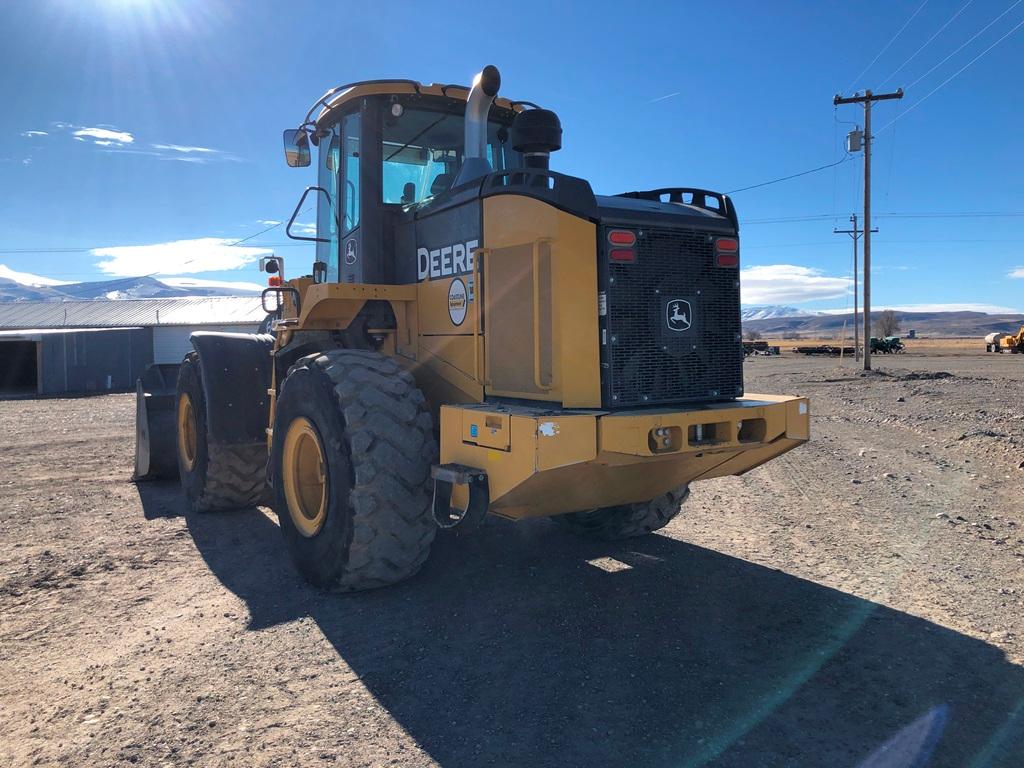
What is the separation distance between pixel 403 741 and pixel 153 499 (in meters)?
5.68

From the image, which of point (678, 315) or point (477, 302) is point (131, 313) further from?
point (678, 315)

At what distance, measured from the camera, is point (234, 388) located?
6.79m

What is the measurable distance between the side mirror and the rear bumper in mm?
2911

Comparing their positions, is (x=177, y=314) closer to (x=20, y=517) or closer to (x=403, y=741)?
(x=20, y=517)

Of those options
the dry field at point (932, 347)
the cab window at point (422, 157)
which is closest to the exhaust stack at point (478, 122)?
the cab window at point (422, 157)

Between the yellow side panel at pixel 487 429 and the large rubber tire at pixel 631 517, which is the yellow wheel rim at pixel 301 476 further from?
the large rubber tire at pixel 631 517

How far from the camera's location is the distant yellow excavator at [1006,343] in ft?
162

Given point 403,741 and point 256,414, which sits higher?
point 256,414

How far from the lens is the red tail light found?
175 inches

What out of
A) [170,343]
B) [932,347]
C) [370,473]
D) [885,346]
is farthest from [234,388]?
[932,347]

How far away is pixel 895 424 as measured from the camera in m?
12.9

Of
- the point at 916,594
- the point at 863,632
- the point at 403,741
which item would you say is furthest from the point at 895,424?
the point at 403,741

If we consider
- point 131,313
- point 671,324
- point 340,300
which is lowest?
point 671,324

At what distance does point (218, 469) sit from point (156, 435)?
1.77 meters
